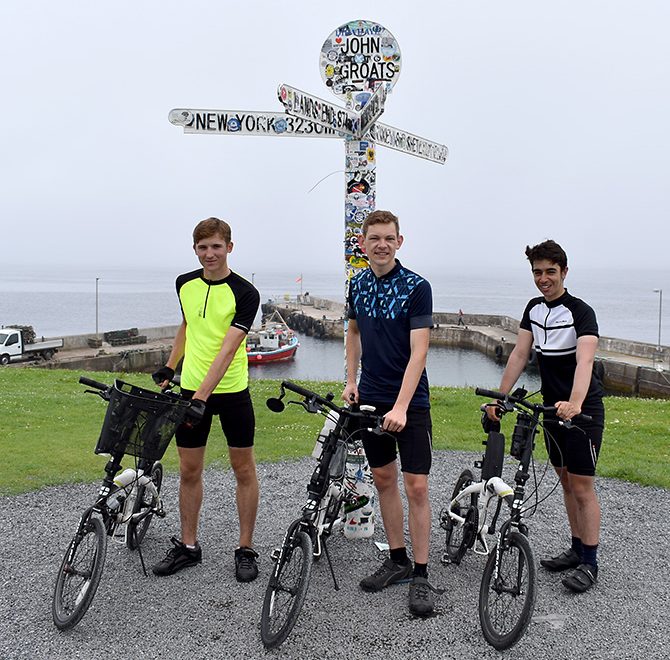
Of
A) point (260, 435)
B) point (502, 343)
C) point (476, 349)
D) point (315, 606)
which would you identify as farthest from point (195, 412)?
point (476, 349)

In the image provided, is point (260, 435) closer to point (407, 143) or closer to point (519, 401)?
point (407, 143)

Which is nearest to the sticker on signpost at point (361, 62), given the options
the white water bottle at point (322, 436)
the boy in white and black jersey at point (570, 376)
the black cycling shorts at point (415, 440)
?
the boy in white and black jersey at point (570, 376)

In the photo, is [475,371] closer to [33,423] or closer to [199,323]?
[33,423]

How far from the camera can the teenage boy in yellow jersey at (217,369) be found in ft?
12.6

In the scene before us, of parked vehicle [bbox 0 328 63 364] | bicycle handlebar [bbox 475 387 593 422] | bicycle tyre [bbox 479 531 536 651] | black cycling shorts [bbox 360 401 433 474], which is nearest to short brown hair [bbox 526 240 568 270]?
bicycle handlebar [bbox 475 387 593 422]

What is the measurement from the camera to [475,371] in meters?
44.5

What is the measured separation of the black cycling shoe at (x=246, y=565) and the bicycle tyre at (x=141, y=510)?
2.18 feet

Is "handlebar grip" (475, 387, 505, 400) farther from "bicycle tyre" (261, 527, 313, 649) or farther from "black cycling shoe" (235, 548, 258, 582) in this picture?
"black cycling shoe" (235, 548, 258, 582)

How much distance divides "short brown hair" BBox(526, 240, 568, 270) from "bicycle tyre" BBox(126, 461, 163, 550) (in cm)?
283

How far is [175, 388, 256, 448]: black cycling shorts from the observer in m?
3.97

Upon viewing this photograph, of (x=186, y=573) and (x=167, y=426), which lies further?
(x=186, y=573)

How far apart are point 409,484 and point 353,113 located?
2.97 metres

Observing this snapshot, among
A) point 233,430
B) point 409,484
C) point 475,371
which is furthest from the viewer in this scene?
point 475,371

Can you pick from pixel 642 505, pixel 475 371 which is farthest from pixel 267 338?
pixel 642 505
